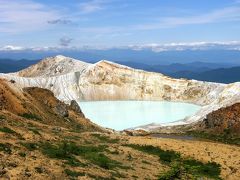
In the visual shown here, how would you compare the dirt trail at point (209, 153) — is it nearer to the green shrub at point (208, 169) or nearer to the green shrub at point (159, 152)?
the green shrub at point (208, 169)

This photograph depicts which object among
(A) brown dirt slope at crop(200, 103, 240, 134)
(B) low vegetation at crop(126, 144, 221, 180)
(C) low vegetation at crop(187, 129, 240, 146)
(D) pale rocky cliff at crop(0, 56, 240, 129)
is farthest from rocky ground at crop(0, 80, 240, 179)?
(D) pale rocky cliff at crop(0, 56, 240, 129)

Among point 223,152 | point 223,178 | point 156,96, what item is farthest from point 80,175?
point 156,96

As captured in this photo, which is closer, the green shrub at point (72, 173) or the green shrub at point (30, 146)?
the green shrub at point (72, 173)

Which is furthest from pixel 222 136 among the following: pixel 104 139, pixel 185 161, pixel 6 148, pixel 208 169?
pixel 6 148

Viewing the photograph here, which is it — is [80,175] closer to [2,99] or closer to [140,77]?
[2,99]

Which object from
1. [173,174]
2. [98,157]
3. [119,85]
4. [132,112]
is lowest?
[132,112]

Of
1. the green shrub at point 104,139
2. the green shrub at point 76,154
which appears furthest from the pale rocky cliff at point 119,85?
the green shrub at point 76,154

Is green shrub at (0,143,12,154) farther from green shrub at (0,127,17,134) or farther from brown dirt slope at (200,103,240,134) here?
brown dirt slope at (200,103,240,134)

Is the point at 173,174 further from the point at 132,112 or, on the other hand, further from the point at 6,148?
the point at 132,112
